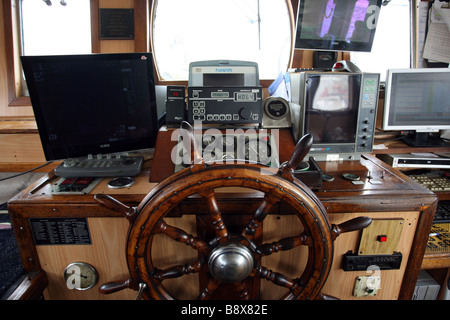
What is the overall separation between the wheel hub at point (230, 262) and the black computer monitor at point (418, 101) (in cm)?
132

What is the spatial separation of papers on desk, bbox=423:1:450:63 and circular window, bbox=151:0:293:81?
1.05 m

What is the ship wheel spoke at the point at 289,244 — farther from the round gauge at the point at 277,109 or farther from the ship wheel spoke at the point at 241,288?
the round gauge at the point at 277,109

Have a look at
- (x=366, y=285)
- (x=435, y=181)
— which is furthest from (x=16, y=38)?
(x=435, y=181)

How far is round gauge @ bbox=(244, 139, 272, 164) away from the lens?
1.06 m

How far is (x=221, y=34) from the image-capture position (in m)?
2.09

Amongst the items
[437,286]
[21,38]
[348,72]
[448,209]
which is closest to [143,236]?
[348,72]

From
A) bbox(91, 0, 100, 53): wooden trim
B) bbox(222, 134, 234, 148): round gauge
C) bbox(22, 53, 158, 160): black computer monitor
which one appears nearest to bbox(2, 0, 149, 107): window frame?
bbox(91, 0, 100, 53): wooden trim

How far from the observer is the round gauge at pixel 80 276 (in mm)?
984

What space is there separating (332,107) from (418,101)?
752mm

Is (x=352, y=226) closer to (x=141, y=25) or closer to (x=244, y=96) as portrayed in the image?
(x=244, y=96)

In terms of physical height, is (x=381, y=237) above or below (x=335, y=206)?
below

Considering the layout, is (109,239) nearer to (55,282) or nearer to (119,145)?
(55,282)

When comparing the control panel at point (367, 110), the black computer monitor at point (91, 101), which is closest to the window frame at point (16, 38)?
the black computer monitor at point (91, 101)

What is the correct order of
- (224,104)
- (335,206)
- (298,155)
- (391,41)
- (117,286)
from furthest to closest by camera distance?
1. (391,41)
2. (224,104)
3. (335,206)
4. (117,286)
5. (298,155)
